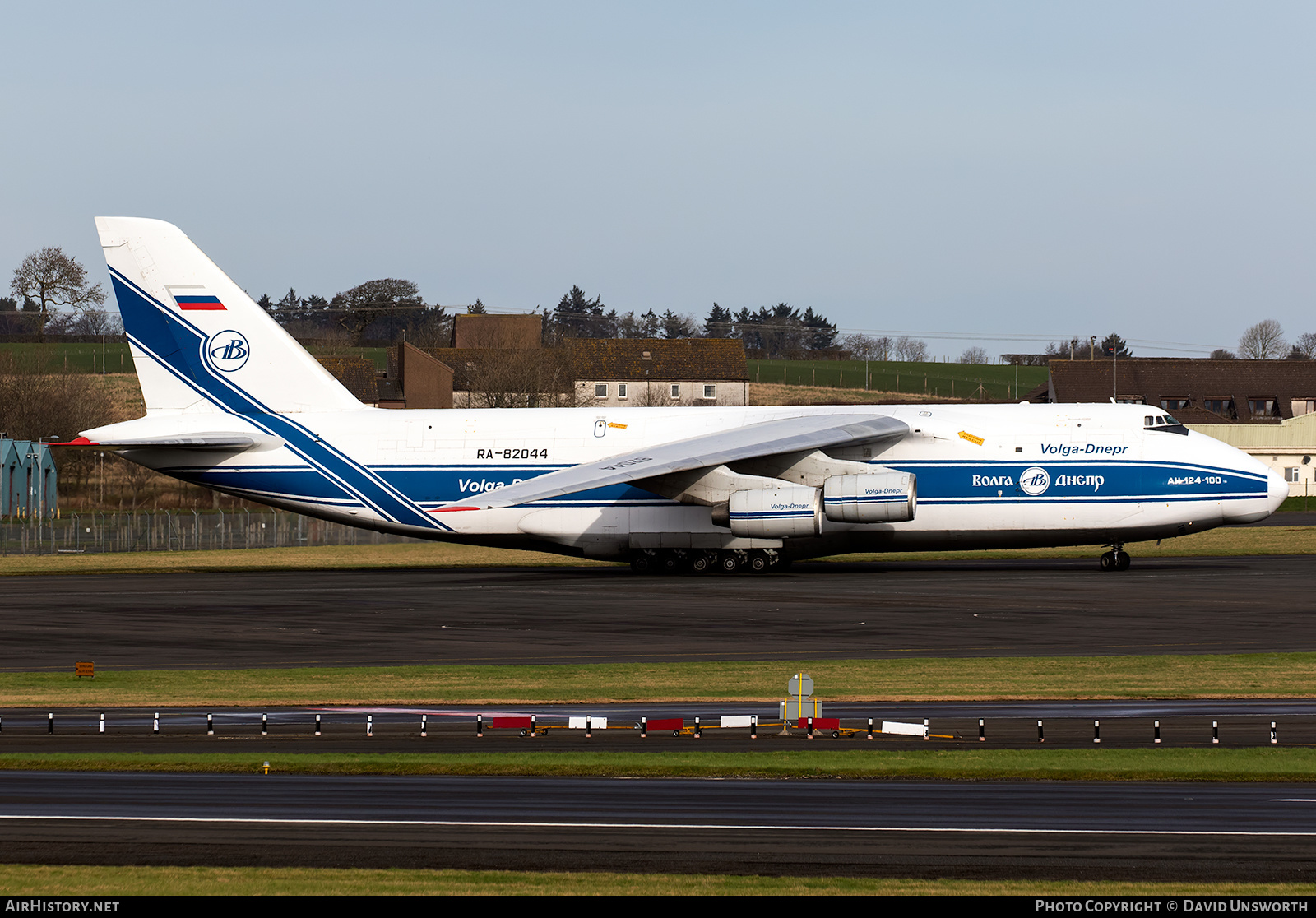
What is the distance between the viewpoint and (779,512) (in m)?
37.6

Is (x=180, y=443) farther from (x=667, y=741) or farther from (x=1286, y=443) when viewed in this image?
(x=1286, y=443)

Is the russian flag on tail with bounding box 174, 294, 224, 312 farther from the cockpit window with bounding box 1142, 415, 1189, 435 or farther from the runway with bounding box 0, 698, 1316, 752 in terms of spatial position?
the cockpit window with bounding box 1142, 415, 1189, 435

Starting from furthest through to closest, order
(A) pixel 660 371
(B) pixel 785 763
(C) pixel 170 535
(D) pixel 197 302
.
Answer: (A) pixel 660 371
(C) pixel 170 535
(D) pixel 197 302
(B) pixel 785 763

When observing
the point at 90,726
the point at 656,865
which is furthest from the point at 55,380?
the point at 656,865

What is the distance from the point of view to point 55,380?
3834 inches

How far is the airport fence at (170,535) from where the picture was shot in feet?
186

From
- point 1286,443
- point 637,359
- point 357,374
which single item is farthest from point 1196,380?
point 357,374

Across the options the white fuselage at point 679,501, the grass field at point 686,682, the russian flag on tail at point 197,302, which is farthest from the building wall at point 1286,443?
the grass field at point 686,682

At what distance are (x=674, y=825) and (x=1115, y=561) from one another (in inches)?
1149

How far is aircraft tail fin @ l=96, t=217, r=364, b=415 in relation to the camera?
40.8 metres

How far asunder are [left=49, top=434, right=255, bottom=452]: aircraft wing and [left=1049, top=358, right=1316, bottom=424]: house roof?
75.2m

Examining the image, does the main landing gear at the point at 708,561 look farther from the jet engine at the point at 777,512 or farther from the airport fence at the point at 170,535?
the airport fence at the point at 170,535

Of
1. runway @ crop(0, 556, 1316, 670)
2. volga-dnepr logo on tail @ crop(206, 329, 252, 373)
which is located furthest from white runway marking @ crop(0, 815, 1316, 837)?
volga-dnepr logo on tail @ crop(206, 329, 252, 373)

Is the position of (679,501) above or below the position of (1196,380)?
below
